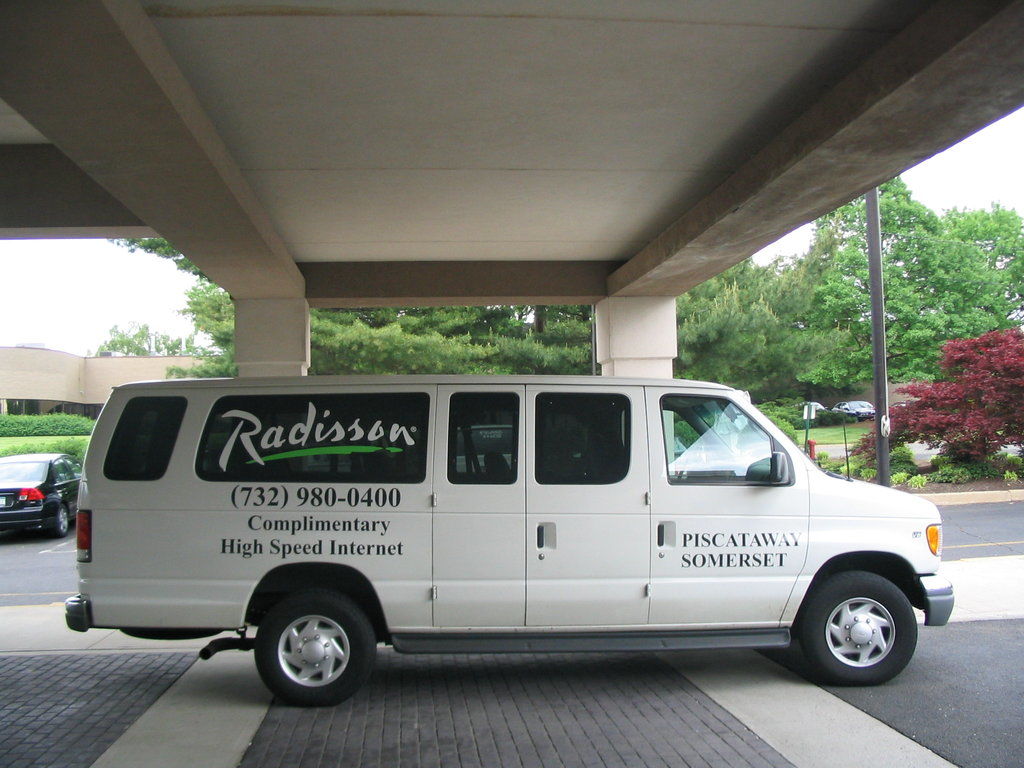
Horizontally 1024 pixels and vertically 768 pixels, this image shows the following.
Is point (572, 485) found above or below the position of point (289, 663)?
above

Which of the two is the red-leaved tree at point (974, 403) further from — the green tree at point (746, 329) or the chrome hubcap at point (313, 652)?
the chrome hubcap at point (313, 652)

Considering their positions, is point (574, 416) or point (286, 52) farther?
point (574, 416)

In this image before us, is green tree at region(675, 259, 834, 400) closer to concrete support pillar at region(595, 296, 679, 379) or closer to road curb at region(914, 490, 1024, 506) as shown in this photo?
road curb at region(914, 490, 1024, 506)

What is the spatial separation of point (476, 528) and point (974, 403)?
18.1m

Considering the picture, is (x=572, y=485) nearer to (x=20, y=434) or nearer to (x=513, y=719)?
(x=513, y=719)

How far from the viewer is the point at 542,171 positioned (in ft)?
27.2

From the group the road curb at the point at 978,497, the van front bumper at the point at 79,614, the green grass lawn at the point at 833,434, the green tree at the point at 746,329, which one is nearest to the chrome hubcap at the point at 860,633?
the van front bumper at the point at 79,614

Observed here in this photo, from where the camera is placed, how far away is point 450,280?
12.4 m

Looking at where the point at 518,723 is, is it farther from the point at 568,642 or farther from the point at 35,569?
the point at 35,569

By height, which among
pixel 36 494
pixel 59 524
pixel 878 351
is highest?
pixel 878 351

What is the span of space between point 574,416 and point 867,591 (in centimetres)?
239

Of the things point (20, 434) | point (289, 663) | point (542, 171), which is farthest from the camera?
point (20, 434)

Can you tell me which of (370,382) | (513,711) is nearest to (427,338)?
(370,382)

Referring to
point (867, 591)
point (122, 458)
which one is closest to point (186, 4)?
point (122, 458)
